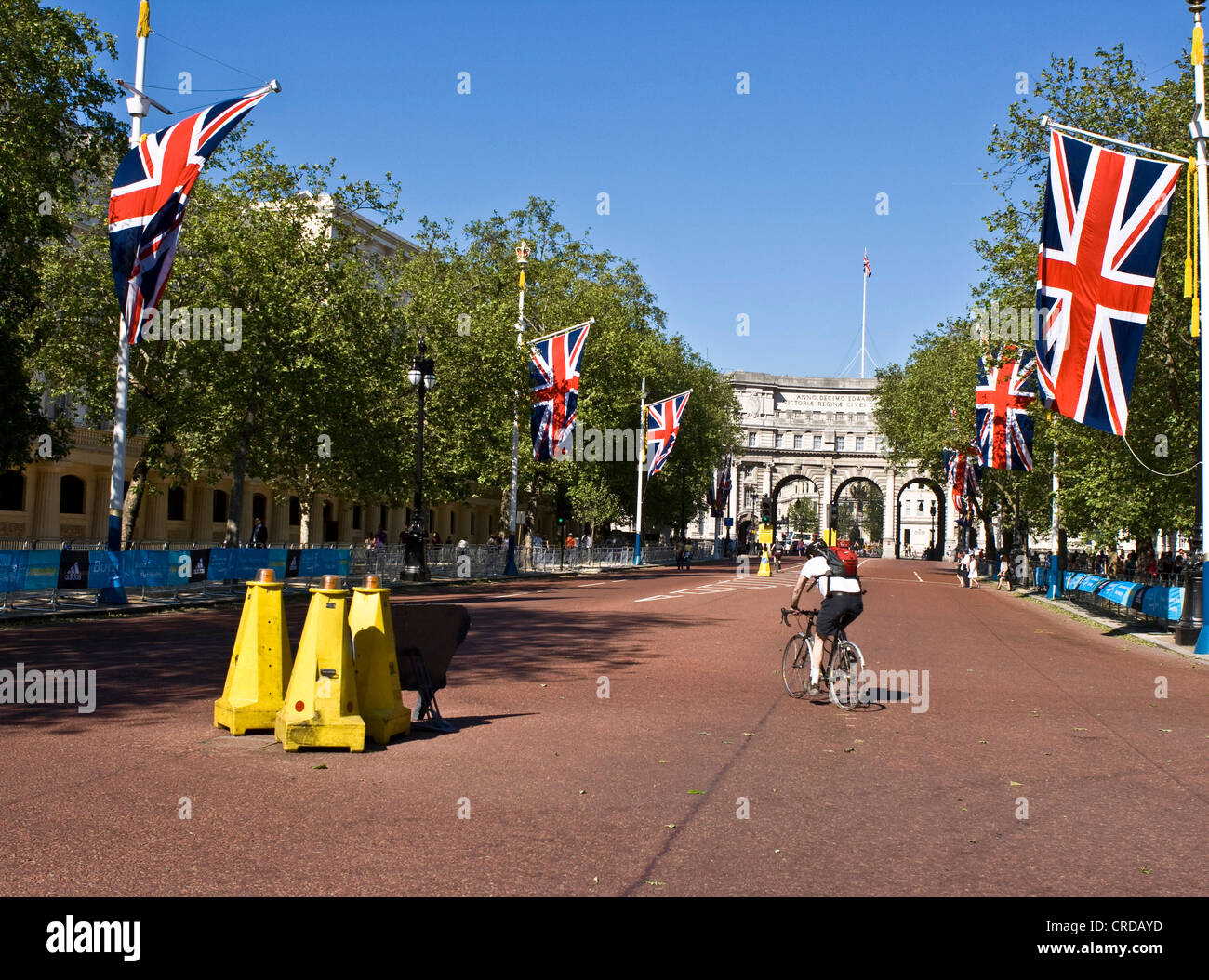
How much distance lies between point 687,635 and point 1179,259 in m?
16.5

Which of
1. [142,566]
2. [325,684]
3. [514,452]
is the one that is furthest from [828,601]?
[514,452]

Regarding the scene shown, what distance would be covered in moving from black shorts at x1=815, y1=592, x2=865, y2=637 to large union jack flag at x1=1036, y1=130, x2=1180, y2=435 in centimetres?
895

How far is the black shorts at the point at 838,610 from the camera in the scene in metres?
11.4

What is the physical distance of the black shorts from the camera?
11367mm

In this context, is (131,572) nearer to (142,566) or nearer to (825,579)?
(142,566)

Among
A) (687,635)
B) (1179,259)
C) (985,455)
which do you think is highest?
(1179,259)

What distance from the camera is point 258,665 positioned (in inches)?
356

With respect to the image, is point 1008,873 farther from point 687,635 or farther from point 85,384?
point 85,384

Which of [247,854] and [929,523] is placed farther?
[929,523]

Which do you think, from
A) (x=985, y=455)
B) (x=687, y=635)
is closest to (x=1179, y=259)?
(x=985, y=455)

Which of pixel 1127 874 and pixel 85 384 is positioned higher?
pixel 85 384

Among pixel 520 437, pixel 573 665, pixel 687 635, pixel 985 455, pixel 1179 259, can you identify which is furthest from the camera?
pixel 520 437

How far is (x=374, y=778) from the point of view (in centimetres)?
766
